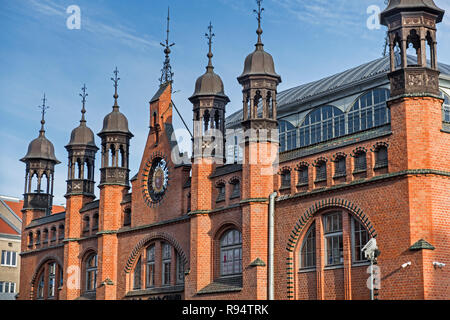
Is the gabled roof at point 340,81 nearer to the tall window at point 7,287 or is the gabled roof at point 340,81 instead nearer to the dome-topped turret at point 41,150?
the dome-topped turret at point 41,150

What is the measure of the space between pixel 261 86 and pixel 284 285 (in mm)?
10126

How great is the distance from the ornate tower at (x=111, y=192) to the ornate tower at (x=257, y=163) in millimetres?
13115

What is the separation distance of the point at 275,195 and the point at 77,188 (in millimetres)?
21025

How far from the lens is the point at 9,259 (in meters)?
78.2

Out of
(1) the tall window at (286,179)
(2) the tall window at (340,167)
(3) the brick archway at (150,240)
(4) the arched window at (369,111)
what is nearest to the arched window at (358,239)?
(2) the tall window at (340,167)

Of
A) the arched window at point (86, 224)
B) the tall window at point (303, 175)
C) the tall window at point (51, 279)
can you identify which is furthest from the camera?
the tall window at point (51, 279)

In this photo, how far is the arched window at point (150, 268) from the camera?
4681 centimetres

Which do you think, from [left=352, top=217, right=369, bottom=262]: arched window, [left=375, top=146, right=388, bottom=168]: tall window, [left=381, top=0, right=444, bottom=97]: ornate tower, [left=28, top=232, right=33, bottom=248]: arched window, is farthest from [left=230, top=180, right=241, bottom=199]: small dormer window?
[left=28, top=232, right=33, bottom=248]: arched window

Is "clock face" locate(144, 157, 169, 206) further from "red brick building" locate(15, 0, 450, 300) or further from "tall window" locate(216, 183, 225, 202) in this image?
"tall window" locate(216, 183, 225, 202)

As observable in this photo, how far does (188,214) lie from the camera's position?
42.1 metres

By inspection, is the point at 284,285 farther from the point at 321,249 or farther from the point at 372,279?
the point at 372,279

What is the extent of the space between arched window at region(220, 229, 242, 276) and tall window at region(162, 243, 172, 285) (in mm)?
5346

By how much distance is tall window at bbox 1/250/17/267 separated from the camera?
7762 centimetres

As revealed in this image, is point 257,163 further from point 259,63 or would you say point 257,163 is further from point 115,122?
point 115,122
